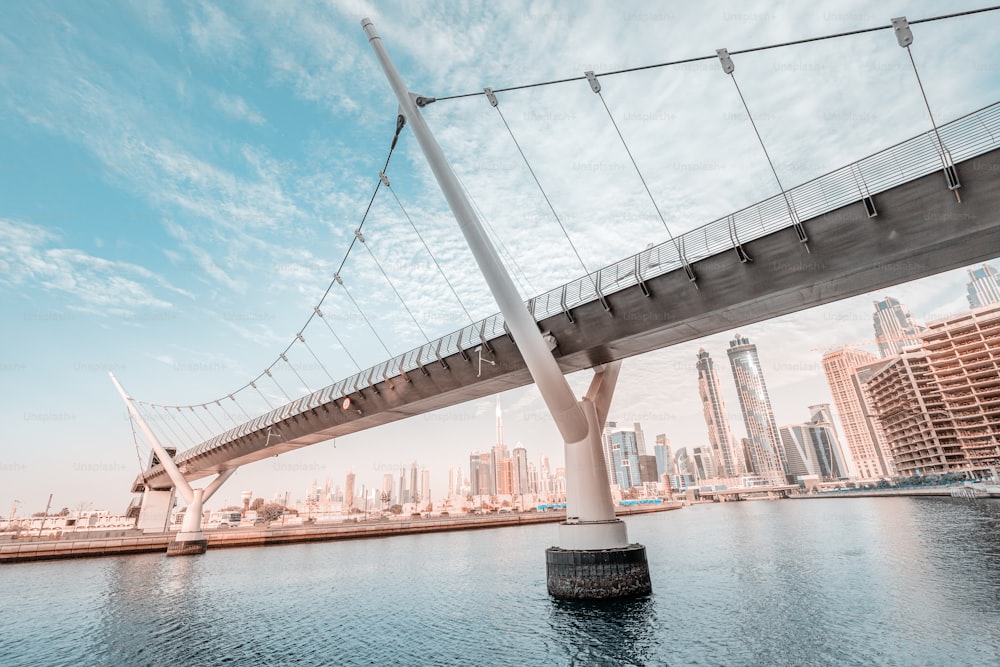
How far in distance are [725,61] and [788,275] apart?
763 cm

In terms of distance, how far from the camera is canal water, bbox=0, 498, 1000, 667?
1323cm

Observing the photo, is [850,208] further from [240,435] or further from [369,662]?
[240,435]

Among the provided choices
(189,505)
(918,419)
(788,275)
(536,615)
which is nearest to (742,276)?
(788,275)

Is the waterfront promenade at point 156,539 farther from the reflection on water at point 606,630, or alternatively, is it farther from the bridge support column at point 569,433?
the reflection on water at point 606,630

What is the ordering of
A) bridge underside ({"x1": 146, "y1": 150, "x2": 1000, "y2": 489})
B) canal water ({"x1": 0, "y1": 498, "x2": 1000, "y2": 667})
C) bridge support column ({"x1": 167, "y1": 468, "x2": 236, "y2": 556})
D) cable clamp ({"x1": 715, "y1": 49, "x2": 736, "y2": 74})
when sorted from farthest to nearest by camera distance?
bridge support column ({"x1": 167, "y1": 468, "x2": 236, "y2": 556}) → cable clamp ({"x1": 715, "y1": 49, "x2": 736, "y2": 74}) → canal water ({"x1": 0, "y1": 498, "x2": 1000, "y2": 667}) → bridge underside ({"x1": 146, "y1": 150, "x2": 1000, "y2": 489})

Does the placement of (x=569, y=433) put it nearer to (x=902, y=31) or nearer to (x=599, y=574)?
(x=599, y=574)

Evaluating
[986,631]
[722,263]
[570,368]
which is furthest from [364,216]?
[986,631]

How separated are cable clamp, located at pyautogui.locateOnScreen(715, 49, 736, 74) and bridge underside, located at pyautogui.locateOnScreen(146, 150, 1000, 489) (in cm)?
583

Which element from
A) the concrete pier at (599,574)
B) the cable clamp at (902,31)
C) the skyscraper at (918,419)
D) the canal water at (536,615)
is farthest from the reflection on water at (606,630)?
the skyscraper at (918,419)

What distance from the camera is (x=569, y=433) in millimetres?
19609

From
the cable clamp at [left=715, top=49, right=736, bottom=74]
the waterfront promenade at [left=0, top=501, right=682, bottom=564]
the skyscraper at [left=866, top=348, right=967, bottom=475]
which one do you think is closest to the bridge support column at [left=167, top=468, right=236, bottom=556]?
the waterfront promenade at [left=0, top=501, right=682, bottom=564]

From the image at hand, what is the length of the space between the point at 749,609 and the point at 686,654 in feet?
21.1

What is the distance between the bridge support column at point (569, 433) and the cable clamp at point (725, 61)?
382 inches

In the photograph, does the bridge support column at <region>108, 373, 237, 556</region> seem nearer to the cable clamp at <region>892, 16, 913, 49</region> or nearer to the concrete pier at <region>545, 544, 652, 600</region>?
the concrete pier at <region>545, 544, 652, 600</region>
